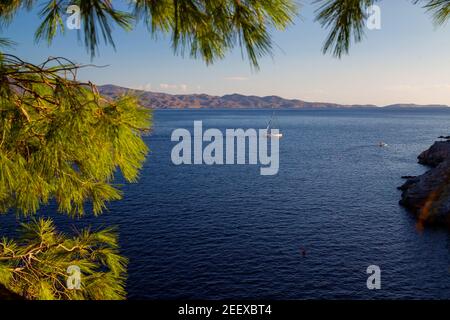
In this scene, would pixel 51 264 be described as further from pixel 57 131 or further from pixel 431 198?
pixel 431 198

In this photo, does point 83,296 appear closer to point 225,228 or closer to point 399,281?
point 399,281

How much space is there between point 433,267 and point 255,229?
20.0 meters

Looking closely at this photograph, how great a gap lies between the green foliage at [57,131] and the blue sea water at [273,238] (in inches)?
1161

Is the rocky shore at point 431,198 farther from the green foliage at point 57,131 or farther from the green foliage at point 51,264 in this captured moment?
the green foliage at point 57,131

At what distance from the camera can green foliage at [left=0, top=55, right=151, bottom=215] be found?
388 cm

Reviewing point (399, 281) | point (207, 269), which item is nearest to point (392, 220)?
point (399, 281)

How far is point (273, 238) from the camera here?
43.0m

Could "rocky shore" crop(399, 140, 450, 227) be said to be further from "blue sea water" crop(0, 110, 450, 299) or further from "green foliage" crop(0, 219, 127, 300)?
"green foliage" crop(0, 219, 127, 300)

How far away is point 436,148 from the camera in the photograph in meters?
81.4

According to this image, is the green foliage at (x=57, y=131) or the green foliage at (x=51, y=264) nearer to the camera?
the green foliage at (x=57, y=131)

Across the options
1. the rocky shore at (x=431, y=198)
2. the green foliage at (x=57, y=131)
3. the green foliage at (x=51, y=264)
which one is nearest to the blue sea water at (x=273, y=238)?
the rocky shore at (x=431, y=198)

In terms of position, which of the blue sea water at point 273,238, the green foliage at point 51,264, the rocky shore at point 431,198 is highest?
the green foliage at point 51,264

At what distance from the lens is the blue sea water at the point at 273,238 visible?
33.3m

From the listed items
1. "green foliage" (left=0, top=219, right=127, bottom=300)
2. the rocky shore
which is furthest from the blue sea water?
"green foliage" (left=0, top=219, right=127, bottom=300)
